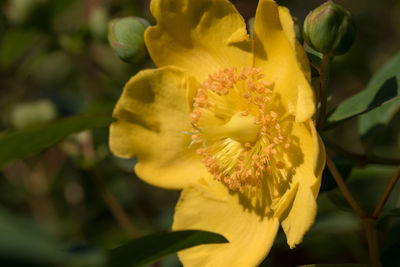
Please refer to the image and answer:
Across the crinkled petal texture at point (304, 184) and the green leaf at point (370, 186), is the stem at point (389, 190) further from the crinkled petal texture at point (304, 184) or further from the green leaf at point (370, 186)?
the green leaf at point (370, 186)

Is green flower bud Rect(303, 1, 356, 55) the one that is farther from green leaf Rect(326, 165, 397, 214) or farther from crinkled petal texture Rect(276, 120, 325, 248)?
green leaf Rect(326, 165, 397, 214)

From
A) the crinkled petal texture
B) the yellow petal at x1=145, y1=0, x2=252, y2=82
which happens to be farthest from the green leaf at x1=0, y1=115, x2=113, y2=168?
the crinkled petal texture

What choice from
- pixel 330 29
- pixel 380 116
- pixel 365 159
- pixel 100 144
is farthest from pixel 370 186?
pixel 330 29

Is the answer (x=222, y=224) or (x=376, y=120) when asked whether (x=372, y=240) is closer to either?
(x=222, y=224)

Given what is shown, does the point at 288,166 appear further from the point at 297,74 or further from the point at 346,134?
the point at 346,134

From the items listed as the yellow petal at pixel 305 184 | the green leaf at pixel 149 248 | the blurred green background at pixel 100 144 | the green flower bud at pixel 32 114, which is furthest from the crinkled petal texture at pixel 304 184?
the green flower bud at pixel 32 114
